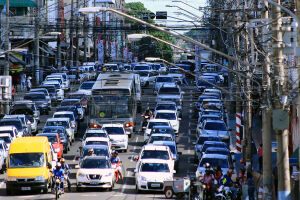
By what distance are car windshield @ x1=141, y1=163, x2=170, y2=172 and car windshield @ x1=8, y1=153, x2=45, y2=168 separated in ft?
13.6

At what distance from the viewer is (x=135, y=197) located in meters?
29.8

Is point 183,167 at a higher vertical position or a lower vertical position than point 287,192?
lower

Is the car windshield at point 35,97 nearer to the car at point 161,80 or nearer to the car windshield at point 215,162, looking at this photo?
the car at point 161,80

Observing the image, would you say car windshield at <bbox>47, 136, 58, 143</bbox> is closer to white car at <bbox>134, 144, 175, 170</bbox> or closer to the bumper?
white car at <bbox>134, 144, 175, 170</bbox>

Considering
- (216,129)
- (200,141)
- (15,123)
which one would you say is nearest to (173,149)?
(200,141)

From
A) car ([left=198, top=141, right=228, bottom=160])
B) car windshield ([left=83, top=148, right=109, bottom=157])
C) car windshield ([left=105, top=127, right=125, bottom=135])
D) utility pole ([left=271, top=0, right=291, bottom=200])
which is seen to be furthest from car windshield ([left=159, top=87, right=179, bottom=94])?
utility pole ([left=271, top=0, right=291, bottom=200])

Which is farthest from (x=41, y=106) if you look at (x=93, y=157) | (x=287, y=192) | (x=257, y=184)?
(x=287, y=192)

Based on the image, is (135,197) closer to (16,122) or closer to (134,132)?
(16,122)

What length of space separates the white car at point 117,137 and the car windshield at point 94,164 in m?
10.3

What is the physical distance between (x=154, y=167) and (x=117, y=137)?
446 inches

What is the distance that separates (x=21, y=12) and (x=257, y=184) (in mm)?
55971

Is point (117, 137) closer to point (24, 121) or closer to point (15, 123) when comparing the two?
point (15, 123)

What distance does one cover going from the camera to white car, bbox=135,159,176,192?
3067cm

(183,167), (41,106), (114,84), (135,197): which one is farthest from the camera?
(41,106)
